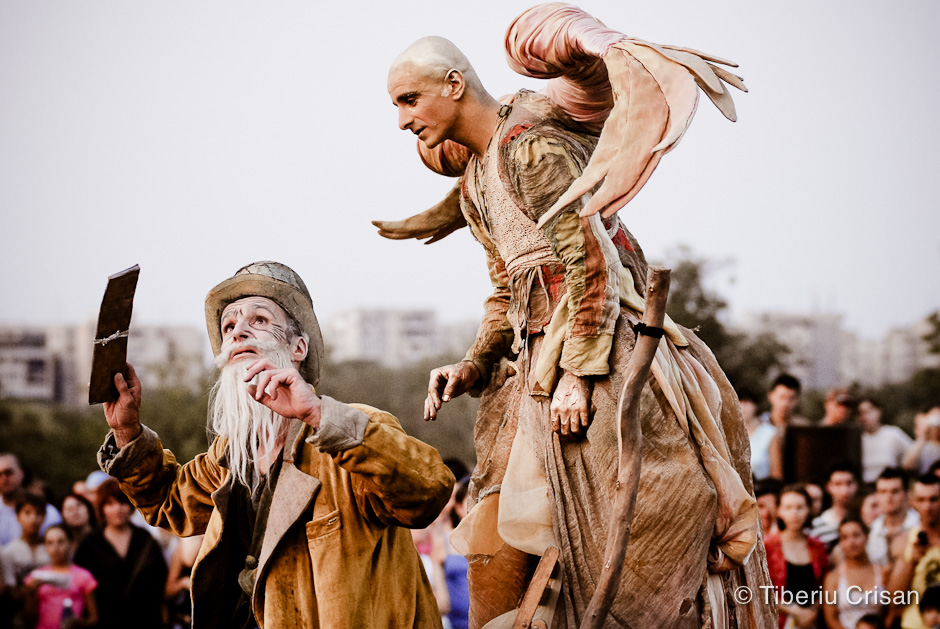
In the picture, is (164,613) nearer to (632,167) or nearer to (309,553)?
(309,553)

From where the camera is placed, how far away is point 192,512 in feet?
13.6

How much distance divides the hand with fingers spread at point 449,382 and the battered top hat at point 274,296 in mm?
415

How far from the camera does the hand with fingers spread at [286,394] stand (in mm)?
3344

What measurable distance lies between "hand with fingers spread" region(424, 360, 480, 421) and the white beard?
51cm

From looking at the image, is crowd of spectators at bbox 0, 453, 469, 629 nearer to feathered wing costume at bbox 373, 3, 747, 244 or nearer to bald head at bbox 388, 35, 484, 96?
bald head at bbox 388, 35, 484, 96

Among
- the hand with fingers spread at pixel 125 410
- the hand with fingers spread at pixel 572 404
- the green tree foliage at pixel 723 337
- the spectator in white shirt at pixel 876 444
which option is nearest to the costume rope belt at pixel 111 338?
the hand with fingers spread at pixel 125 410

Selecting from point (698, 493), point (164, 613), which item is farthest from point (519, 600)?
point (164, 613)

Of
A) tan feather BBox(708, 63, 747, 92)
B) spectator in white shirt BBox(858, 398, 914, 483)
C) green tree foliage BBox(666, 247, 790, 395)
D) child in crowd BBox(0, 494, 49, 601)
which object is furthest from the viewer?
green tree foliage BBox(666, 247, 790, 395)

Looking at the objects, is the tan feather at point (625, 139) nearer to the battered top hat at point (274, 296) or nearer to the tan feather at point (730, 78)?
the tan feather at point (730, 78)

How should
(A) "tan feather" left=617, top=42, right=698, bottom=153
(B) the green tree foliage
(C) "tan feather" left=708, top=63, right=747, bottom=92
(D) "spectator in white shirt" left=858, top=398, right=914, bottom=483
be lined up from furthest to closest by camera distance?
(B) the green tree foliage < (D) "spectator in white shirt" left=858, top=398, right=914, bottom=483 < (C) "tan feather" left=708, top=63, right=747, bottom=92 < (A) "tan feather" left=617, top=42, right=698, bottom=153

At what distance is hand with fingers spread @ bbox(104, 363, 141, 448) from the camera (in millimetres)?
3920

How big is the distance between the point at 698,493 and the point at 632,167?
111 centimetres

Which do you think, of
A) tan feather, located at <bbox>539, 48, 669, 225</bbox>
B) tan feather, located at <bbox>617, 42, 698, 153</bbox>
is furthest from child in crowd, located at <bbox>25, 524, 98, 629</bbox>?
tan feather, located at <bbox>617, 42, 698, 153</bbox>

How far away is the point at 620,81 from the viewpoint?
3.40 meters
